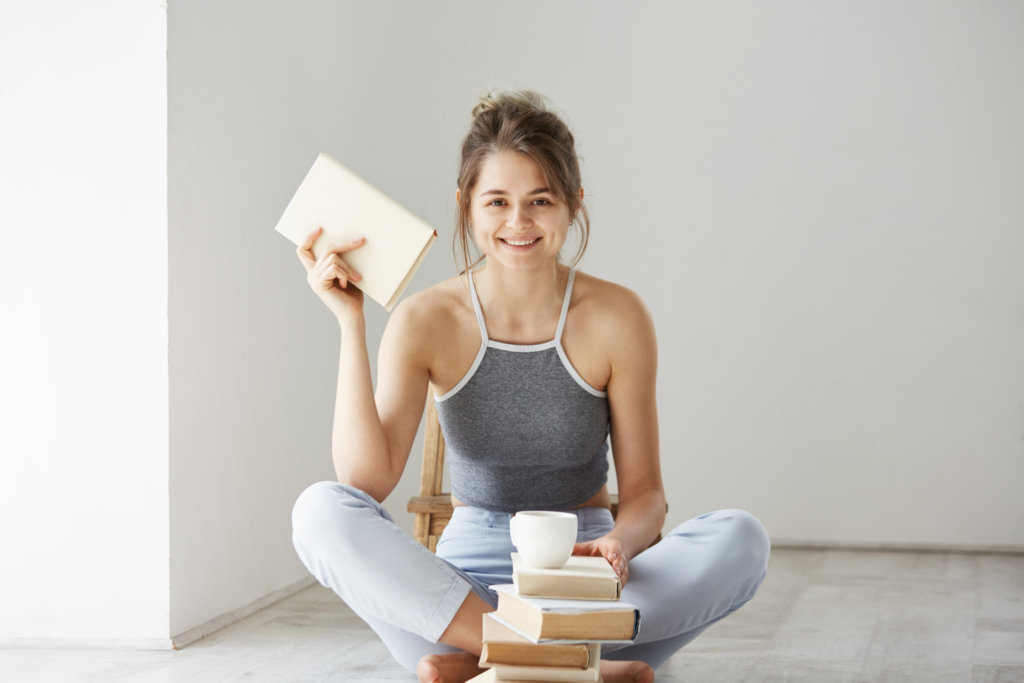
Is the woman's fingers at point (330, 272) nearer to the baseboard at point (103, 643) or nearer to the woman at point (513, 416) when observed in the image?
the woman at point (513, 416)

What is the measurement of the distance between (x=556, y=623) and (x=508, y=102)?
0.87 meters

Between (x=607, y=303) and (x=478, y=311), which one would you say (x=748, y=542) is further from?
(x=478, y=311)

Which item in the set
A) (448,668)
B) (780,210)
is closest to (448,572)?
(448,668)

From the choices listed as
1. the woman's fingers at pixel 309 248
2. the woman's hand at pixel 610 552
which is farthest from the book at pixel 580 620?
the woman's fingers at pixel 309 248

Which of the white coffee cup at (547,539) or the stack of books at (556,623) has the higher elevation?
the white coffee cup at (547,539)

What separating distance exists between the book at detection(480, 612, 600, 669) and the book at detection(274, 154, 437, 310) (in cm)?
54

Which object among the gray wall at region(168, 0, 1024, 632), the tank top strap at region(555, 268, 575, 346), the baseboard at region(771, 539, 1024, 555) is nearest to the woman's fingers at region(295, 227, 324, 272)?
the tank top strap at region(555, 268, 575, 346)

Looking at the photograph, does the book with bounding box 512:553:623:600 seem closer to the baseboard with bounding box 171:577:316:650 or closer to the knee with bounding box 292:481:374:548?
the knee with bounding box 292:481:374:548

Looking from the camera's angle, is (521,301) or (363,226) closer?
(363,226)

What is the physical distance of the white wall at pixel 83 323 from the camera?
1.92 meters

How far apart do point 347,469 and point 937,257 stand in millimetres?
2277

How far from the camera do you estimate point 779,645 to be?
2.02m

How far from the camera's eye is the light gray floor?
69.6 inches

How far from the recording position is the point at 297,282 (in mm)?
2539
